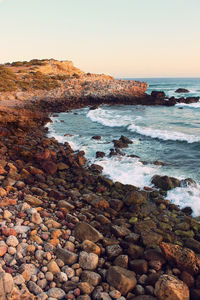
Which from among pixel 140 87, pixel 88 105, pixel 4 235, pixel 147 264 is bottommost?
pixel 147 264

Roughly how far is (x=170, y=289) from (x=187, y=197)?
4.77m

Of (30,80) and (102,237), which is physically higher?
(30,80)

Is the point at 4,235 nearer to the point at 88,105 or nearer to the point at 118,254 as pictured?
the point at 118,254

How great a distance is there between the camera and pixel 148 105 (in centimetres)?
3569

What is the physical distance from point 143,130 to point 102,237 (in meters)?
14.2

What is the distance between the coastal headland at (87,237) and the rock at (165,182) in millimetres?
36

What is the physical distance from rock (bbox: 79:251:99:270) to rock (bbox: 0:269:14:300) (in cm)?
132

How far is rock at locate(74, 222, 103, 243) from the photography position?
4.96 meters

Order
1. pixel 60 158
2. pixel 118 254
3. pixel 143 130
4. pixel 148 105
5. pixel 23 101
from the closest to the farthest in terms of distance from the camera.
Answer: pixel 118 254 → pixel 60 158 → pixel 143 130 → pixel 23 101 → pixel 148 105

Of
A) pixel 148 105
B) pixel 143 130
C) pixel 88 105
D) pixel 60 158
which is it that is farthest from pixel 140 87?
pixel 60 158

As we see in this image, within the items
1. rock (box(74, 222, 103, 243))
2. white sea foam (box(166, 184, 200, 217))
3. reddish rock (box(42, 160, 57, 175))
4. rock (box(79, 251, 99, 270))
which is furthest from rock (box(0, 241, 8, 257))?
white sea foam (box(166, 184, 200, 217))

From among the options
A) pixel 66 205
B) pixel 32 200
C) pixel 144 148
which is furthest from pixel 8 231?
pixel 144 148

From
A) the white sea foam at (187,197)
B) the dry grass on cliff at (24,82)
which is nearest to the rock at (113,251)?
the white sea foam at (187,197)

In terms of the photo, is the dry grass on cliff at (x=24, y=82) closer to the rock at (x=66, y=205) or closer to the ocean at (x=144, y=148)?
the ocean at (x=144, y=148)
